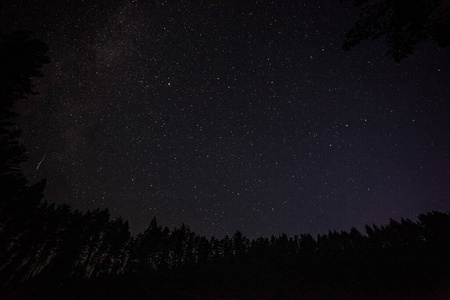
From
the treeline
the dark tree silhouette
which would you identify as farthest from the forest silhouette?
the dark tree silhouette

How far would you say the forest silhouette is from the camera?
424 inches

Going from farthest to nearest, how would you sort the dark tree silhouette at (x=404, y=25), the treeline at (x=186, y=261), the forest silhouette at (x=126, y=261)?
the treeline at (x=186, y=261), the forest silhouette at (x=126, y=261), the dark tree silhouette at (x=404, y=25)

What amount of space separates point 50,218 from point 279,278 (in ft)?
145

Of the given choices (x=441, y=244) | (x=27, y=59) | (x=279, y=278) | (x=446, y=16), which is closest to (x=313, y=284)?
(x=279, y=278)

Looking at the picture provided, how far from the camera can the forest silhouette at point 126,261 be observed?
35.3ft

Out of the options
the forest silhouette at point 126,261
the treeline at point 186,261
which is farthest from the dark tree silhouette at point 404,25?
the treeline at point 186,261

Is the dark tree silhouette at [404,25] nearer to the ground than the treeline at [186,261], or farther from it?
nearer to the ground

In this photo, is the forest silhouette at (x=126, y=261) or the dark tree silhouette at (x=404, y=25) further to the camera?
the forest silhouette at (x=126, y=261)

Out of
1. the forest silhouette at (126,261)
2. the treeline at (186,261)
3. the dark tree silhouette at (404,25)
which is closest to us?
the dark tree silhouette at (404,25)

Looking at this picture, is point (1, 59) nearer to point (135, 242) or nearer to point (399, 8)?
point (399, 8)

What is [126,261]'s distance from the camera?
61.8 meters

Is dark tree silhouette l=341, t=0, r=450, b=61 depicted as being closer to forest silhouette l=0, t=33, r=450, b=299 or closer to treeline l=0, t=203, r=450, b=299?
forest silhouette l=0, t=33, r=450, b=299

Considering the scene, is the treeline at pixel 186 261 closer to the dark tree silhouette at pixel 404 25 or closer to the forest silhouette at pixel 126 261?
the forest silhouette at pixel 126 261

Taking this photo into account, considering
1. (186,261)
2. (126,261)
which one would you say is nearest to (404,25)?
(126,261)
